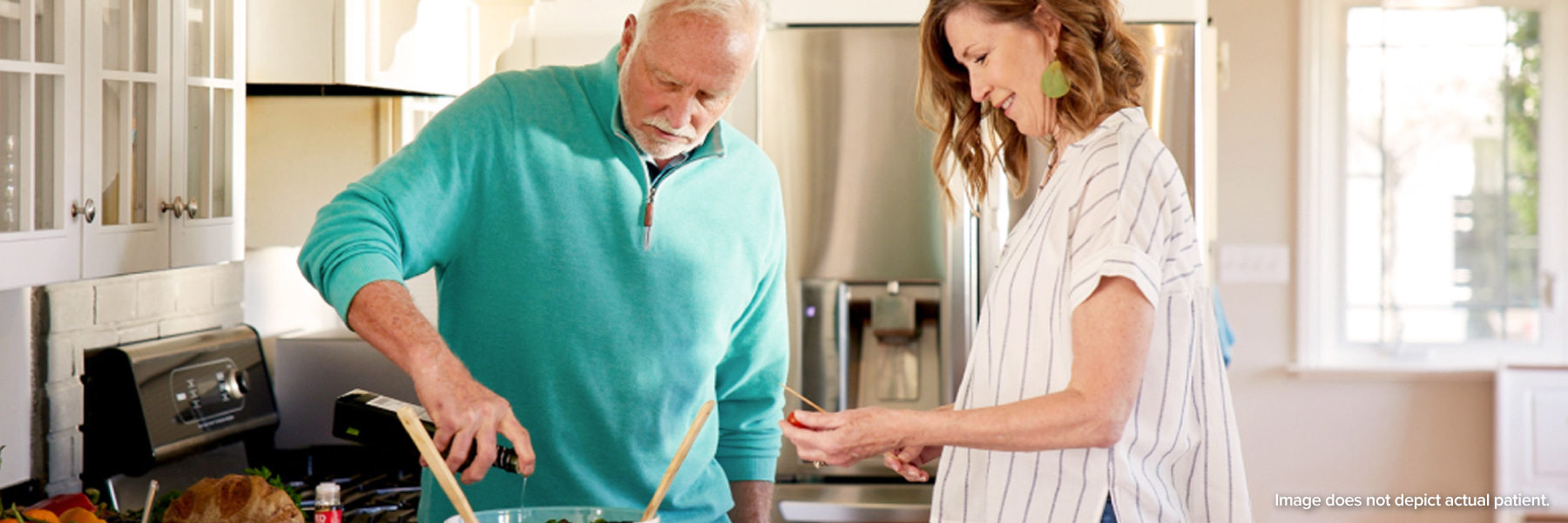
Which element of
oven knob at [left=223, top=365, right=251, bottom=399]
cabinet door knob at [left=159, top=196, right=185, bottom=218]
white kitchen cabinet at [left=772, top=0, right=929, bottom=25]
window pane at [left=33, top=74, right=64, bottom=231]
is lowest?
oven knob at [left=223, top=365, right=251, bottom=399]

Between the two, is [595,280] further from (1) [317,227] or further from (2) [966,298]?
(2) [966,298]

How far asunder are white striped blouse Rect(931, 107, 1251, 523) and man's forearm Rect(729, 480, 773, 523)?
540 millimetres

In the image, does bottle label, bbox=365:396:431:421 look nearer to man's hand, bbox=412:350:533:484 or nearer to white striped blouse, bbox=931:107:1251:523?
man's hand, bbox=412:350:533:484

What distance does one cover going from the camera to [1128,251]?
1.04m

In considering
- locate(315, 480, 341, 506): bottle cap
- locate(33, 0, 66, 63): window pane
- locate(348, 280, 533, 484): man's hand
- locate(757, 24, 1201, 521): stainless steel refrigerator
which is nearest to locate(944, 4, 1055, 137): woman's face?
locate(348, 280, 533, 484): man's hand

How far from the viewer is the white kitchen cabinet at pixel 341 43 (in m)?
1.96

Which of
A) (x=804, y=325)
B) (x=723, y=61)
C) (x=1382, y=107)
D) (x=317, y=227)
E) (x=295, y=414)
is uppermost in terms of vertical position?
(x=1382, y=107)

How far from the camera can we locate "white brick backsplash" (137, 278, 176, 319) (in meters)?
2.07

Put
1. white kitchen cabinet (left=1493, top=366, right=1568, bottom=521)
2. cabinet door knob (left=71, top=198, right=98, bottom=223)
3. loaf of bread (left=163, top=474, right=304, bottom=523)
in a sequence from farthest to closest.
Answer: white kitchen cabinet (left=1493, top=366, right=1568, bottom=521) → cabinet door knob (left=71, top=198, right=98, bottom=223) → loaf of bread (left=163, top=474, right=304, bottom=523)

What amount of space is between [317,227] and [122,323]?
0.99m

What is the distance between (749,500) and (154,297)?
1.12 m

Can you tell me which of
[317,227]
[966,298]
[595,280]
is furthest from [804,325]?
[317,227]

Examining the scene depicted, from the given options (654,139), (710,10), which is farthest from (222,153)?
(710,10)

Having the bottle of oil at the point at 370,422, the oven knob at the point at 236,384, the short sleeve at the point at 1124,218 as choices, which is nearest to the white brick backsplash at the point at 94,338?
the oven knob at the point at 236,384
